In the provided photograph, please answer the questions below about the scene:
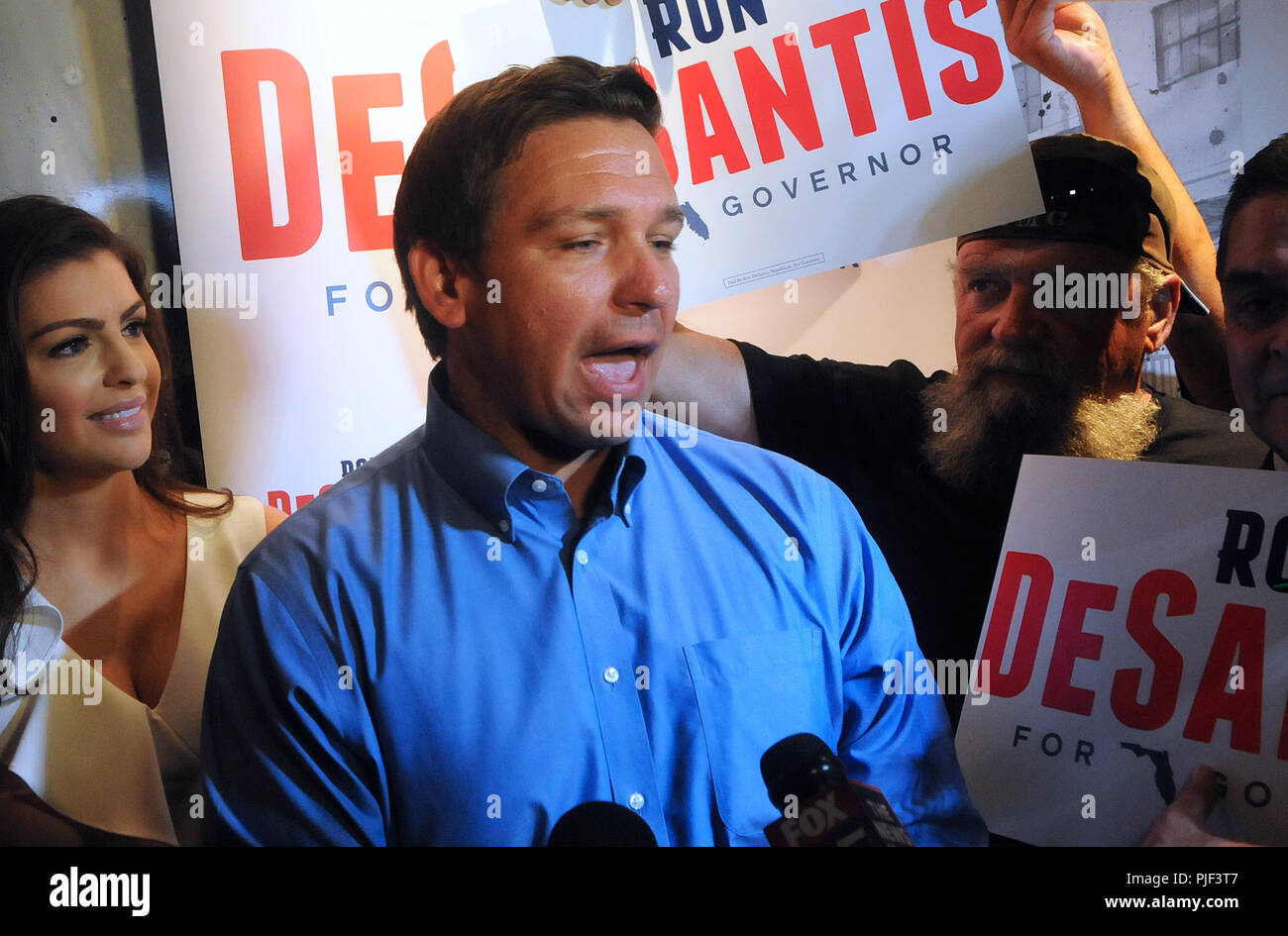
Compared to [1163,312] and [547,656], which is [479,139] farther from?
[1163,312]

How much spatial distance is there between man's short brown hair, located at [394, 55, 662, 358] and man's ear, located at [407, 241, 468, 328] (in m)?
0.01

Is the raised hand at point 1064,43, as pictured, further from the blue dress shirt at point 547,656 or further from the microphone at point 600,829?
the microphone at point 600,829

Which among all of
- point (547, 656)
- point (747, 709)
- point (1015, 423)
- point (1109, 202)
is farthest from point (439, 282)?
point (1109, 202)

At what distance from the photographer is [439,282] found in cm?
190

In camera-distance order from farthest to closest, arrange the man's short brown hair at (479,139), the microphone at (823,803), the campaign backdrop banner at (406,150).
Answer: the campaign backdrop banner at (406,150), the man's short brown hair at (479,139), the microphone at (823,803)

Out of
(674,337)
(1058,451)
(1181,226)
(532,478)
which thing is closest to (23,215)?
(532,478)

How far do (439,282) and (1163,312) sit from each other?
1349mm

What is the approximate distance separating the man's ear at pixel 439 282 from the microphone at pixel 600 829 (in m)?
0.90

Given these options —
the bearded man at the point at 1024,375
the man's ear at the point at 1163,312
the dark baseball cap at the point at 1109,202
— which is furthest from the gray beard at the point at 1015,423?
the dark baseball cap at the point at 1109,202

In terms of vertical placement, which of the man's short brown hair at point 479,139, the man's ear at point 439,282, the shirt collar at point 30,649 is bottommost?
the shirt collar at point 30,649

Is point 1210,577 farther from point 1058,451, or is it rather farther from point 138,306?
point 138,306

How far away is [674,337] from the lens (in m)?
1.95

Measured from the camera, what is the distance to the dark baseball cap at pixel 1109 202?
1.90 m
